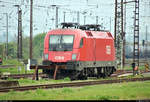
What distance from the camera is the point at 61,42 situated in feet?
95.3

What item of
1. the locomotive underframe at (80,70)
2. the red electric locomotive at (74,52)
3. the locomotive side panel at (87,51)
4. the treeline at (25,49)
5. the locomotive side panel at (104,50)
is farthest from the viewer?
the treeline at (25,49)

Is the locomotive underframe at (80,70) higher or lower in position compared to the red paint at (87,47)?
lower

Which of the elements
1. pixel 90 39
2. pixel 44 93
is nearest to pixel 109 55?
pixel 90 39

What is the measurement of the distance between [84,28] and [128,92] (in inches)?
457

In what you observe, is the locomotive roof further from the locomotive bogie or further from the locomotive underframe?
the locomotive underframe

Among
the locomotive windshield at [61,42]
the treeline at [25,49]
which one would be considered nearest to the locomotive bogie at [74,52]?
the locomotive windshield at [61,42]

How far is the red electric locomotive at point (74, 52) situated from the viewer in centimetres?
2839

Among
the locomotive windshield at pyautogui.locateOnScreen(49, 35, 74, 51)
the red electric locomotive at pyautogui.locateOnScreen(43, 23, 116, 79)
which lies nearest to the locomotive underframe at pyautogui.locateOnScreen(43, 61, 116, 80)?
the red electric locomotive at pyautogui.locateOnScreen(43, 23, 116, 79)

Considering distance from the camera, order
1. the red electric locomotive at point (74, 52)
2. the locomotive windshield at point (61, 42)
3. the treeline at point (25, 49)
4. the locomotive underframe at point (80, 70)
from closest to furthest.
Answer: the locomotive underframe at point (80, 70), the red electric locomotive at point (74, 52), the locomotive windshield at point (61, 42), the treeline at point (25, 49)

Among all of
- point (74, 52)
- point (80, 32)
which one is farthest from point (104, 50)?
point (74, 52)

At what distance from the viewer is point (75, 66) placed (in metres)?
28.0

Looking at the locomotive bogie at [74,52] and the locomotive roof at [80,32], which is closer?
the locomotive bogie at [74,52]

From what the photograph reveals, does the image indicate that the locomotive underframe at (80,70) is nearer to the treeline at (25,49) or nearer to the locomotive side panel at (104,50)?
the locomotive side panel at (104,50)

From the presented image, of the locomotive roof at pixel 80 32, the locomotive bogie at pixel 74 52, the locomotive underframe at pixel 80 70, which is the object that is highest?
the locomotive roof at pixel 80 32
